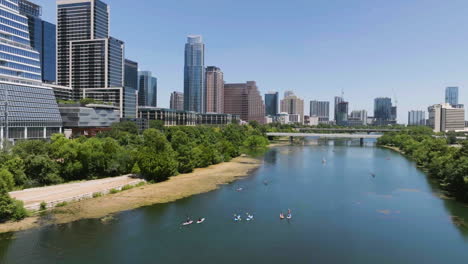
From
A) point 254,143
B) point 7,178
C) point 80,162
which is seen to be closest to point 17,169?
point 7,178

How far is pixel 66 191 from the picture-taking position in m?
67.4

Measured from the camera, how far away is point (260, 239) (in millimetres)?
48031

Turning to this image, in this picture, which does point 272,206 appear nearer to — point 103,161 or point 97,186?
point 97,186

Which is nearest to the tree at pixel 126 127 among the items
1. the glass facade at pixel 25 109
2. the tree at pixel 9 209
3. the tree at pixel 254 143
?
the glass facade at pixel 25 109

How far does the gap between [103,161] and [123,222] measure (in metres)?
33.5

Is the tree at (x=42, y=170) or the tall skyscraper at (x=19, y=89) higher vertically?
the tall skyscraper at (x=19, y=89)

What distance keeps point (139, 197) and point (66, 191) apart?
13.7 metres

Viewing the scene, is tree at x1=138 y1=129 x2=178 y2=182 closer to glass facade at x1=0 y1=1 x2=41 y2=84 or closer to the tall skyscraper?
the tall skyscraper

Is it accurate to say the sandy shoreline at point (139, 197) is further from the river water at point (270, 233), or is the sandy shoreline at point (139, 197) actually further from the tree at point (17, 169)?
the tree at point (17, 169)

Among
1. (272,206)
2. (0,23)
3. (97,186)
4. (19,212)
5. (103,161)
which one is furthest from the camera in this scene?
(0,23)

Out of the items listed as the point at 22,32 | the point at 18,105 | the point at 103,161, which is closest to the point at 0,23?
the point at 22,32

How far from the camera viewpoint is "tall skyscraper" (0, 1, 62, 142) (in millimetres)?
109550

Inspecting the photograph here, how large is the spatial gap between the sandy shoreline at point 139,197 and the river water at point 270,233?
2760mm

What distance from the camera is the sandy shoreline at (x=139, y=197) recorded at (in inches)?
2084
